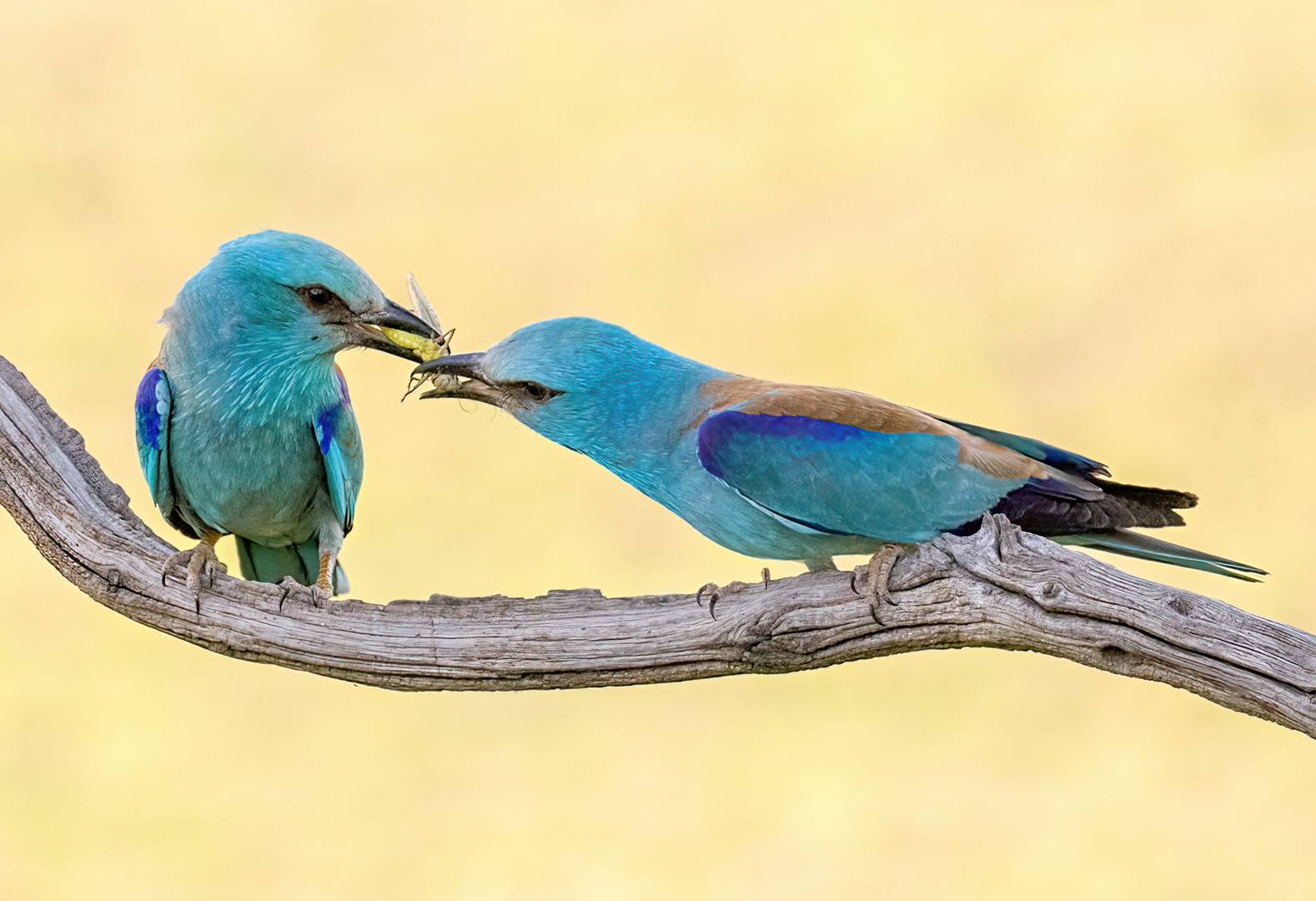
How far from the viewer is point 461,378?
278 cm

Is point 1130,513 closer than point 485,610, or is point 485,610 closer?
point 1130,513

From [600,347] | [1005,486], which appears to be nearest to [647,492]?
[600,347]

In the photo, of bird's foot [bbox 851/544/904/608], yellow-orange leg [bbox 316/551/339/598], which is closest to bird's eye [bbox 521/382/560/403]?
bird's foot [bbox 851/544/904/608]

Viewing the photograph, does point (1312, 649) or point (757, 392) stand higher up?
point (757, 392)

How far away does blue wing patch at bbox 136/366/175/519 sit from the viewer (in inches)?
123

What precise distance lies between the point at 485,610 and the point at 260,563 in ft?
3.72

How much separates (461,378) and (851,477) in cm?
94

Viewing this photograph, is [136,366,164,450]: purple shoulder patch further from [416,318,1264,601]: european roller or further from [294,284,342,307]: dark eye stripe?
[416,318,1264,601]: european roller

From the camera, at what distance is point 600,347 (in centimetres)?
277

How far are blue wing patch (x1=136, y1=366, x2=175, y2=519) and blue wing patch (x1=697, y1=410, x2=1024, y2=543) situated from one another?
150 cm

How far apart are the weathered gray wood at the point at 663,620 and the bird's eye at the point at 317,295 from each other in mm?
760

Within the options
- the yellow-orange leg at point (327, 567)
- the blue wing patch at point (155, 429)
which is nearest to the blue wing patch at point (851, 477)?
the yellow-orange leg at point (327, 567)

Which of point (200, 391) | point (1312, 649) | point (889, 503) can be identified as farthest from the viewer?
point (200, 391)

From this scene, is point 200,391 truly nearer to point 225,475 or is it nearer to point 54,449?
point 225,475
